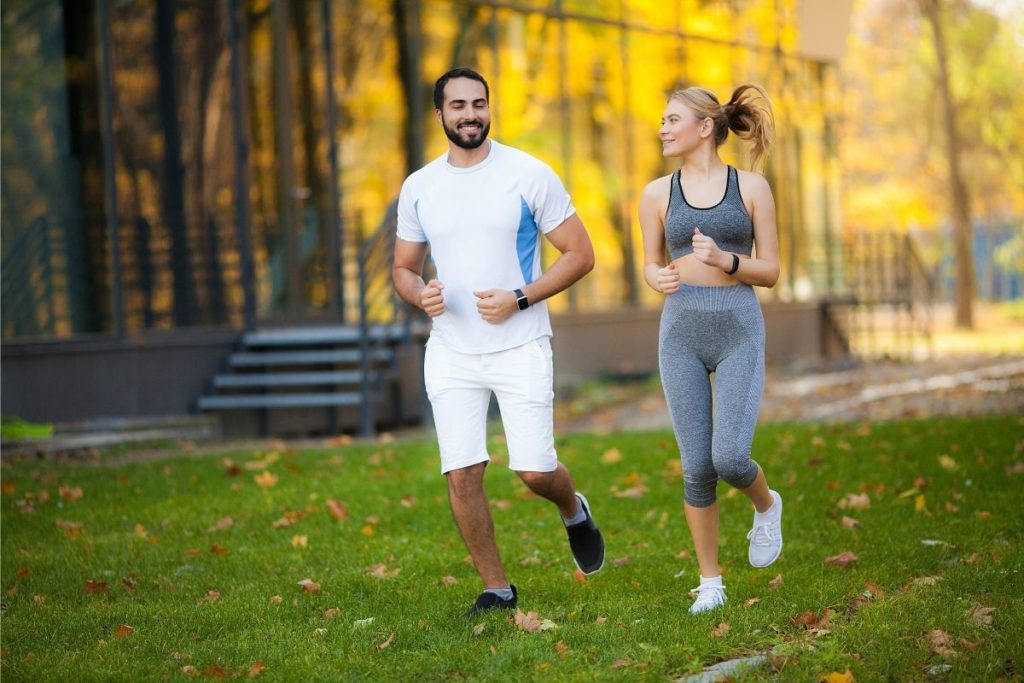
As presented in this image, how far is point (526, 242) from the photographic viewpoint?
18.5ft

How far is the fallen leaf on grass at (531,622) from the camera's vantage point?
18.0 ft

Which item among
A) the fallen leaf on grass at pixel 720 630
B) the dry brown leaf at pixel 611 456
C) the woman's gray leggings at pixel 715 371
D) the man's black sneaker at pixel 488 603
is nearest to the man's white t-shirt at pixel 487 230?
the woman's gray leggings at pixel 715 371

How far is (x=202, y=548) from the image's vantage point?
743 cm

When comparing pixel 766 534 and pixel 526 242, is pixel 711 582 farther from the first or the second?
pixel 526 242

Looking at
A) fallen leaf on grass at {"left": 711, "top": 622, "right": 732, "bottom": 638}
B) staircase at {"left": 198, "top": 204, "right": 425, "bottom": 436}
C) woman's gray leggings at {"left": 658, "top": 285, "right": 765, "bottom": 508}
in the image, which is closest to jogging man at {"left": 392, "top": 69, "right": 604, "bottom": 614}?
woman's gray leggings at {"left": 658, "top": 285, "right": 765, "bottom": 508}

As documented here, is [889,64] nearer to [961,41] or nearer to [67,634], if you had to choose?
[961,41]

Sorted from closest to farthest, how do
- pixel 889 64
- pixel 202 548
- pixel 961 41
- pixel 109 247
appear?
pixel 202 548 → pixel 109 247 → pixel 961 41 → pixel 889 64

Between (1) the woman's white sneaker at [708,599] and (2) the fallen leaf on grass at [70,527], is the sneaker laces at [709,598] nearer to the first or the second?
(1) the woman's white sneaker at [708,599]

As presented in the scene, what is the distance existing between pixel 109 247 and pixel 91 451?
2.98 m

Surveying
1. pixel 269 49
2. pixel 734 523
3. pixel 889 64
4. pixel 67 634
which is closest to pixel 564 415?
pixel 269 49

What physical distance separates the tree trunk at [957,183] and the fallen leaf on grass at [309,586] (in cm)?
2659

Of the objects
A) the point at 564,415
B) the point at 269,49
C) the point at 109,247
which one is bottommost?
the point at 564,415

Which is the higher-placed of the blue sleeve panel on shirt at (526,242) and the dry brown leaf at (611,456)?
the blue sleeve panel on shirt at (526,242)

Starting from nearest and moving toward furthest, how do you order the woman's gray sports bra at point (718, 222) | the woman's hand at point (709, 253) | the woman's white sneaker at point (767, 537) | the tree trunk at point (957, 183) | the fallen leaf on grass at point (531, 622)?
the woman's hand at point (709, 253) → the fallen leaf on grass at point (531, 622) → the woman's gray sports bra at point (718, 222) → the woman's white sneaker at point (767, 537) → the tree trunk at point (957, 183)
